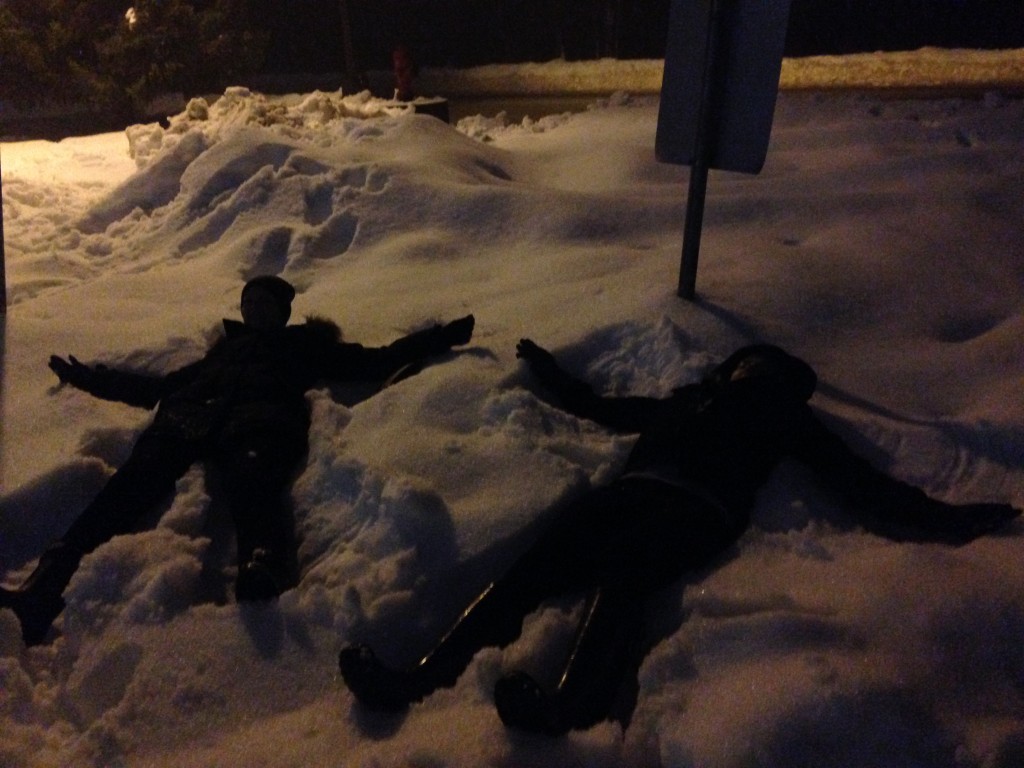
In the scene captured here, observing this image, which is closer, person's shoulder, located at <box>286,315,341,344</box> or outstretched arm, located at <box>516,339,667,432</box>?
outstretched arm, located at <box>516,339,667,432</box>

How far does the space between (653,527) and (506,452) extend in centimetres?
74

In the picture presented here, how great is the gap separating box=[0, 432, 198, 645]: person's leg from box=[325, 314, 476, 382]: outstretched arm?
0.77m

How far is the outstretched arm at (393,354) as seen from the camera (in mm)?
3525

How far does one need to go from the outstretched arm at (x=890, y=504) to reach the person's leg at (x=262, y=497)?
6.11ft

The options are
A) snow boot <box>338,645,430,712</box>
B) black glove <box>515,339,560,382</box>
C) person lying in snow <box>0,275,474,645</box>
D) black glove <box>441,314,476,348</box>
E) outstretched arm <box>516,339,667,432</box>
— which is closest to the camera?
snow boot <box>338,645,430,712</box>

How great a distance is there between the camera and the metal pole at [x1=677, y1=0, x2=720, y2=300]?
11.3ft

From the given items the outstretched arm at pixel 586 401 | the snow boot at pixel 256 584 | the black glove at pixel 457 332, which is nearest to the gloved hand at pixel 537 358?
the outstretched arm at pixel 586 401

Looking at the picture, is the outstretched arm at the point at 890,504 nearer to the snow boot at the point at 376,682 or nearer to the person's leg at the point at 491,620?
the person's leg at the point at 491,620

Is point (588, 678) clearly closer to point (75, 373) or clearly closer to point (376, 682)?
point (376, 682)

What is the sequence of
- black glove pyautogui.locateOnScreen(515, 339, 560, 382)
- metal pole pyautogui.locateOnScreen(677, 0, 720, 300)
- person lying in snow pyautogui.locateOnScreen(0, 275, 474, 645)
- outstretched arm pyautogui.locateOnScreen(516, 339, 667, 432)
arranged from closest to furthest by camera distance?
person lying in snow pyautogui.locateOnScreen(0, 275, 474, 645) < outstretched arm pyautogui.locateOnScreen(516, 339, 667, 432) < black glove pyautogui.locateOnScreen(515, 339, 560, 382) < metal pole pyautogui.locateOnScreen(677, 0, 720, 300)

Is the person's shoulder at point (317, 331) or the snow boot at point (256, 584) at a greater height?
the person's shoulder at point (317, 331)

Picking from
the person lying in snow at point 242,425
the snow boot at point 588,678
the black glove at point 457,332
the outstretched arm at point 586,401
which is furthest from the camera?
the black glove at point 457,332

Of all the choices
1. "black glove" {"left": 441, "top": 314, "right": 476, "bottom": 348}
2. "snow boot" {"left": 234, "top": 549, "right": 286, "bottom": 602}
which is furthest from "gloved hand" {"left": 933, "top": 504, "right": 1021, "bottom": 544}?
"snow boot" {"left": 234, "top": 549, "right": 286, "bottom": 602}

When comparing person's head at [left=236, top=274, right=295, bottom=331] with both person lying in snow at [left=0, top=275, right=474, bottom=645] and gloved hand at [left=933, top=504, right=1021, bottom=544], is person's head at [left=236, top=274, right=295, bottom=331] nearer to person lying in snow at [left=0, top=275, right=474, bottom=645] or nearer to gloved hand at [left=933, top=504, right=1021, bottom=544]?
person lying in snow at [left=0, top=275, right=474, bottom=645]
